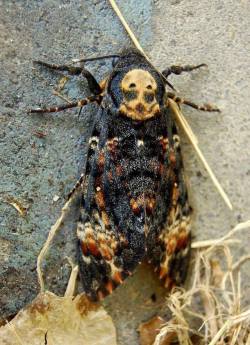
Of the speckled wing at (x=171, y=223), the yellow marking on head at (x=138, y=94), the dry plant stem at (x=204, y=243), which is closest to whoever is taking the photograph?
the yellow marking on head at (x=138, y=94)

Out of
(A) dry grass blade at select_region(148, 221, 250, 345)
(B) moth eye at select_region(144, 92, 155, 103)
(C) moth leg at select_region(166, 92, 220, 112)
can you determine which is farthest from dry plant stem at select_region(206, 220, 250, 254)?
(B) moth eye at select_region(144, 92, 155, 103)

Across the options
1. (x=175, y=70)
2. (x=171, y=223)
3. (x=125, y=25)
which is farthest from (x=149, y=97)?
(x=171, y=223)

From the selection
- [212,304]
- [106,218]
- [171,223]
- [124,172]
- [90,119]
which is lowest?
[212,304]

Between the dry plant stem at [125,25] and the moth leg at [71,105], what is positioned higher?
the dry plant stem at [125,25]

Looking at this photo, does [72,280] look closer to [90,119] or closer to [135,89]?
[90,119]

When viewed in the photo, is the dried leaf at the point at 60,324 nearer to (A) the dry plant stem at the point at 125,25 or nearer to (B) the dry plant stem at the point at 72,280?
(B) the dry plant stem at the point at 72,280

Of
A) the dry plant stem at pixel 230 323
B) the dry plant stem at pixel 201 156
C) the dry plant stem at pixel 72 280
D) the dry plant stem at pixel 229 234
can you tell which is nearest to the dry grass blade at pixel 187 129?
the dry plant stem at pixel 201 156

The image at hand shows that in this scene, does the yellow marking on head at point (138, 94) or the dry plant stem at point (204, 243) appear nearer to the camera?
the yellow marking on head at point (138, 94)
